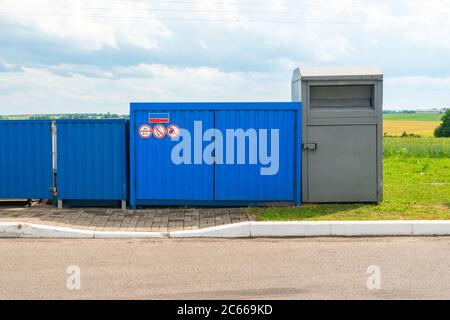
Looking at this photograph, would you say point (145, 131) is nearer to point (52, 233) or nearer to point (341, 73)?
point (52, 233)

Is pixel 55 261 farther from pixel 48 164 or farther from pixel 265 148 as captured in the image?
pixel 265 148

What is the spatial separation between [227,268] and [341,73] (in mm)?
5467

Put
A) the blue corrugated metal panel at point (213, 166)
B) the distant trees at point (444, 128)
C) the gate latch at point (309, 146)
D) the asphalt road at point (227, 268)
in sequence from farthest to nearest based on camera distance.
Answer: the distant trees at point (444, 128)
the gate latch at point (309, 146)
the blue corrugated metal panel at point (213, 166)
the asphalt road at point (227, 268)

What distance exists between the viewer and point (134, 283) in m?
6.81

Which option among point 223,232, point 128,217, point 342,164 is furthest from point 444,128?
point 223,232

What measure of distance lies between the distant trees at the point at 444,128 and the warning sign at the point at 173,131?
60106 mm

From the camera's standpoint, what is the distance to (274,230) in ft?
31.3

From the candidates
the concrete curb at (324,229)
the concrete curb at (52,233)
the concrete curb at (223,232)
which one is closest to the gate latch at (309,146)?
the concrete curb at (324,229)

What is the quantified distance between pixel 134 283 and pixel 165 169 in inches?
193

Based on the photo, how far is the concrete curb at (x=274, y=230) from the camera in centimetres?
953

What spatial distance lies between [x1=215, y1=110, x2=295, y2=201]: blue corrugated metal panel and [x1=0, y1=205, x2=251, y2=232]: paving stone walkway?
39cm

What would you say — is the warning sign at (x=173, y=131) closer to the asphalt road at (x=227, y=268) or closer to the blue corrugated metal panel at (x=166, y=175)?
the blue corrugated metal panel at (x=166, y=175)

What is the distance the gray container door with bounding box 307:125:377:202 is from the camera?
11789mm
